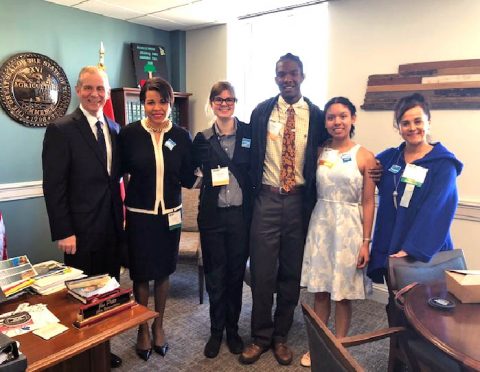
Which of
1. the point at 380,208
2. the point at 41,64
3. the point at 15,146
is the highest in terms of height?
the point at 41,64

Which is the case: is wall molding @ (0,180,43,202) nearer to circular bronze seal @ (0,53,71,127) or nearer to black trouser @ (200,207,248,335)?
circular bronze seal @ (0,53,71,127)

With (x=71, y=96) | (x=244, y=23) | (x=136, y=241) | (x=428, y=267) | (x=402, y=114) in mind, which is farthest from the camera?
(x=244, y=23)

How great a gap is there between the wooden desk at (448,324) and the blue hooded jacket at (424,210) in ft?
0.89

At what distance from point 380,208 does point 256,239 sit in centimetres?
66

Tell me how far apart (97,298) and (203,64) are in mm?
3101

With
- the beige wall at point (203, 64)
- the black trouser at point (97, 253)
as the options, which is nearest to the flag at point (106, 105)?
the beige wall at point (203, 64)

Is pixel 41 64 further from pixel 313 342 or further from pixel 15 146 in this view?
pixel 313 342

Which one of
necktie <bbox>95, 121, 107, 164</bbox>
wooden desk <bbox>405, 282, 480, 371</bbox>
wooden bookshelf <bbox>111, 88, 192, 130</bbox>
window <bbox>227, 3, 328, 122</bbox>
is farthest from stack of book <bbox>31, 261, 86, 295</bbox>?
window <bbox>227, 3, 328, 122</bbox>

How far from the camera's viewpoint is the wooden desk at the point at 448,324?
1.14m

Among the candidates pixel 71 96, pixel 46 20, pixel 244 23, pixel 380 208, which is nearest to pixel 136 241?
pixel 380 208

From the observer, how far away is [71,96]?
3.45m

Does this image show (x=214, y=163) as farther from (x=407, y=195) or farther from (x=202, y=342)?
(x=202, y=342)

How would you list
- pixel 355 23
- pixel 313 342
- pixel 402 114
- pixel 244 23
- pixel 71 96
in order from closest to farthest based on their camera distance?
pixel 313 342
pixel 402 114
pixel 355 23
pixel 71 96
pixel 244 23

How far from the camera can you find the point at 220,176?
2.09 metres
